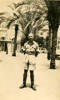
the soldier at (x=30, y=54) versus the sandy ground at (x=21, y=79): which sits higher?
the soldier at (x=30, y=54)

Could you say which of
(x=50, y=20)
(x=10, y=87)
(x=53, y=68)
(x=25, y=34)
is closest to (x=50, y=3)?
(x=50, y=20)

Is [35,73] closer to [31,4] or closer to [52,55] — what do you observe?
[52,55]

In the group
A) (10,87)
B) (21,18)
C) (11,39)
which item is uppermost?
(21,18)

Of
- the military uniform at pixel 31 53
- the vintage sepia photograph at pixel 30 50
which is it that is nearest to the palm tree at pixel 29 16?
the vintage sepia photograph at pixel 30 50

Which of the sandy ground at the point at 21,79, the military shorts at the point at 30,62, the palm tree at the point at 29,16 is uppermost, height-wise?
the palm tree at the point at 29,16

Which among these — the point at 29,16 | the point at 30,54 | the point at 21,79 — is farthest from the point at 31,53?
the point at 29,16

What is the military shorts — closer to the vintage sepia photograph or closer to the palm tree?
the vintage sepia photograph

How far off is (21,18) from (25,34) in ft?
0.60

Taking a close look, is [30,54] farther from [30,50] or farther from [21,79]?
[21,79]

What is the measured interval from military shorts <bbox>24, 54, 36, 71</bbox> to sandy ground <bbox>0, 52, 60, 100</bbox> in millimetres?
45

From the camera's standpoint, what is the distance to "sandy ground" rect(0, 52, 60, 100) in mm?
3211

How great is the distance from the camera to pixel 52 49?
11.1 feet

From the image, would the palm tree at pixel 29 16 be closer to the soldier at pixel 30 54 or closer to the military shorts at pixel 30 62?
the soldier at pixel 30 54

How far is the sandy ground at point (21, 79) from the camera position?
10.5 feet
